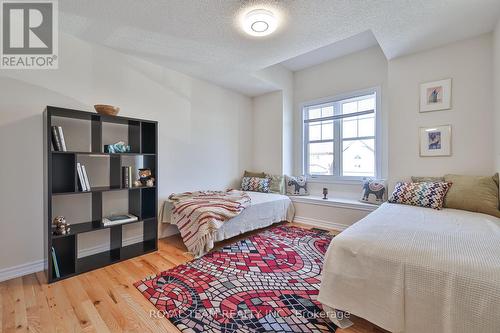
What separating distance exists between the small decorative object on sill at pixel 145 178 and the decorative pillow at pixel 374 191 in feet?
9.60

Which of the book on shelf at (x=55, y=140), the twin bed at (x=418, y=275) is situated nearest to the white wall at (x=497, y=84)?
the twin bed at (x=418, y=275)

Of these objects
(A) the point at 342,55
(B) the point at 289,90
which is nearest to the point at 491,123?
(A) the point at 342,55

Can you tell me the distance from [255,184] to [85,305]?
9.30 feet

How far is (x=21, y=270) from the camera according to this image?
2045 millimetres

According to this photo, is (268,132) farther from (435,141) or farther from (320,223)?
(435,141)

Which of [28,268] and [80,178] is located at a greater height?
[80,178]

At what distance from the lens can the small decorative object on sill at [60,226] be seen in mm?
2035

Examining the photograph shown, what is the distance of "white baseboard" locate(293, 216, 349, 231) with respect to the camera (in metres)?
3.37

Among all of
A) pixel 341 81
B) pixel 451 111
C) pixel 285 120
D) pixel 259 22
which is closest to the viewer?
pixel 259 22

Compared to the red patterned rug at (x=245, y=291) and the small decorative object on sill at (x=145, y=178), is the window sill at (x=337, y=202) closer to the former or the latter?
the red patterned rug at (x=245, y=291)

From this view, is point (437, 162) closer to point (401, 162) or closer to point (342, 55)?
point (401, 162)

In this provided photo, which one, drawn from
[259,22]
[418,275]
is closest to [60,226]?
[259,22]

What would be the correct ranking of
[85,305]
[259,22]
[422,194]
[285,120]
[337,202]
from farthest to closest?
[285,120] < [337,202] < [422,194] < [259,22] < [85,305]

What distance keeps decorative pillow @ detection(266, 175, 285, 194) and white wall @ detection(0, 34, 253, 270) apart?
28.0 inches
